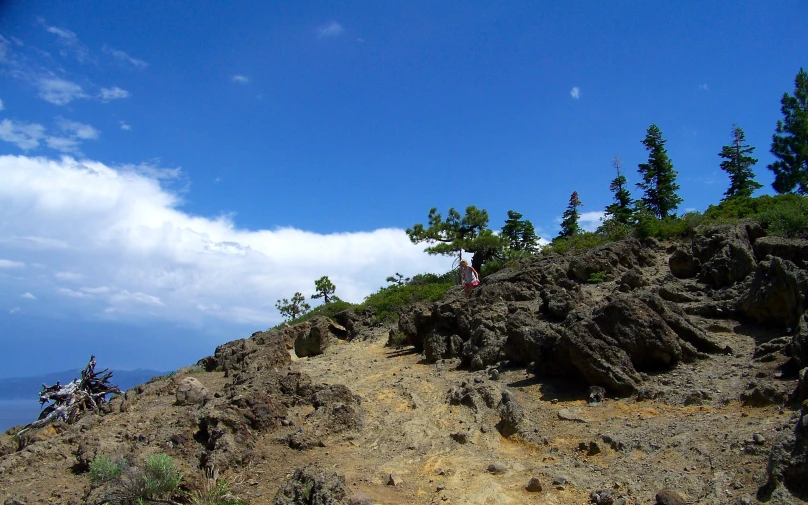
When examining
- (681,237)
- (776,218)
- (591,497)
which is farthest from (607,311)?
(681,237)

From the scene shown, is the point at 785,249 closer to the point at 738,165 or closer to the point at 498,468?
the point at 498,468

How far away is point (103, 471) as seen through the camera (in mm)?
6996

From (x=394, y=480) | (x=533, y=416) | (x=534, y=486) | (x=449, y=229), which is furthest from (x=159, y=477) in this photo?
(x=449, y=229)

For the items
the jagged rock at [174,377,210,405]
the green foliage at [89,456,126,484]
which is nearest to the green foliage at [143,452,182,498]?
the green foliage at [89,456,126,484]

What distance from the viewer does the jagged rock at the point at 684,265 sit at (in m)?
16.2

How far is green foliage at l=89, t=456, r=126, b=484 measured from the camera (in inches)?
274

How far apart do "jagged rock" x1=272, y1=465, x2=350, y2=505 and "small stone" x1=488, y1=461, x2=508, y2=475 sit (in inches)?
78.3

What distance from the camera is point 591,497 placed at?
6016mm

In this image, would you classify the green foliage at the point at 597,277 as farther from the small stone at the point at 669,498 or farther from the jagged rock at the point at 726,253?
the small stone at the point at 669,498

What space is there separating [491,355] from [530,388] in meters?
2.31

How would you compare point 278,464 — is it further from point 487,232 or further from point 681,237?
point 487,232

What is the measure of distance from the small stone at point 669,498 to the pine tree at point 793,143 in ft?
153

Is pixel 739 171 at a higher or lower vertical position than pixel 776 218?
higher

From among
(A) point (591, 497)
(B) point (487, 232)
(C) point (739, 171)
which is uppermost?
(C) point (739, 171)
